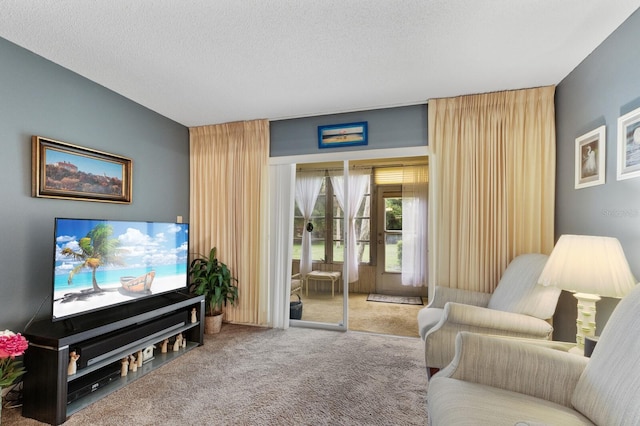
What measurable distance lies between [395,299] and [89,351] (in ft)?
13.1

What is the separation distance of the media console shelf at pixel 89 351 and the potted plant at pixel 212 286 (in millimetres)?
455

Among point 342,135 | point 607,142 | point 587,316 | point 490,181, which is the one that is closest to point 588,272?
point 587,316

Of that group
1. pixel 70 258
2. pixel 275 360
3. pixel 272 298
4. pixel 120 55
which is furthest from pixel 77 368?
pixel 120 55

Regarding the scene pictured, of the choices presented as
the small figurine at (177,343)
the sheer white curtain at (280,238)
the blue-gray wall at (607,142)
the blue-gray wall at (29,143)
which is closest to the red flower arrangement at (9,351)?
the blue-gray wall at (29,143)

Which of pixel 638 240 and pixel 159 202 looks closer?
pixel 638 240

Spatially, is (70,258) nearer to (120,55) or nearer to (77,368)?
(77,368)

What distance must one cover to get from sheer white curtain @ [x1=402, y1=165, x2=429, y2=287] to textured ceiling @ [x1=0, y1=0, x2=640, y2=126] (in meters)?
2.10

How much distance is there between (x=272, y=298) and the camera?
143 inches

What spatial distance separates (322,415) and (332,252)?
209 centimetres

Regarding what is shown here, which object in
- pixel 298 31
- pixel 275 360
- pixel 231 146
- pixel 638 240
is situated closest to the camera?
pixel 638 240

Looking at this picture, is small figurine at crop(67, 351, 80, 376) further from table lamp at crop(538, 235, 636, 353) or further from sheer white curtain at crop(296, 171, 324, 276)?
table lamp at crop(538, 235, 636, 353)

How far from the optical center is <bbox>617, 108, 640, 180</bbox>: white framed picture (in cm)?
169

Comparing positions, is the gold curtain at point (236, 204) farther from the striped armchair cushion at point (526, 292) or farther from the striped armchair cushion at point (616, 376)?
the striped armchair cushion at point (616, 376)

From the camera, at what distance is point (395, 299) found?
489 cm
